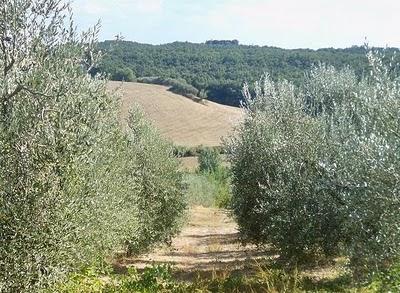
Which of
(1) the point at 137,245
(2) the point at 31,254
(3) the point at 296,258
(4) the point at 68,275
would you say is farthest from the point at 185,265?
(2) the point at 31,254

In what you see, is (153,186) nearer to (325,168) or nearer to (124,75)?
(325,168)

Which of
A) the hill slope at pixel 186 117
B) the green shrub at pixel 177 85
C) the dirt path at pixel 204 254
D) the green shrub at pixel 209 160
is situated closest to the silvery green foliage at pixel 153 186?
the dirt path at pixel 204 254

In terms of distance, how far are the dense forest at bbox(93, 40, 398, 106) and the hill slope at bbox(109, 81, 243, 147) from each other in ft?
9.43

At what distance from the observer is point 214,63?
317 feet

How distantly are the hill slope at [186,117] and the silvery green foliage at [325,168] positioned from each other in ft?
139

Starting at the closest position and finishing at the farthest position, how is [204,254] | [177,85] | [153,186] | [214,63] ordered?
1. [153,186]
2. [204,254]
3. [177,85]
4. [214,63]

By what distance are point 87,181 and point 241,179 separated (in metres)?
11.7

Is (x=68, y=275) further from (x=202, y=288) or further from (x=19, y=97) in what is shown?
(x=202, y=288)

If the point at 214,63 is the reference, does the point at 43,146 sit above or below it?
below

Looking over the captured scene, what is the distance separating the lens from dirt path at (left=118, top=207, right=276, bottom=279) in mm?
21989

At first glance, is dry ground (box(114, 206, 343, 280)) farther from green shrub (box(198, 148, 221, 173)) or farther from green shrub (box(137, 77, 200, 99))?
green shrub (box(137, 77, 200, 99))

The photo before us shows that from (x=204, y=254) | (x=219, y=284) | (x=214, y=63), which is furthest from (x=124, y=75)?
(x=219, y=284)

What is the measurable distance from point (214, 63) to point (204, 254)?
72.5 meters

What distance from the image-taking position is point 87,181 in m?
10.6
